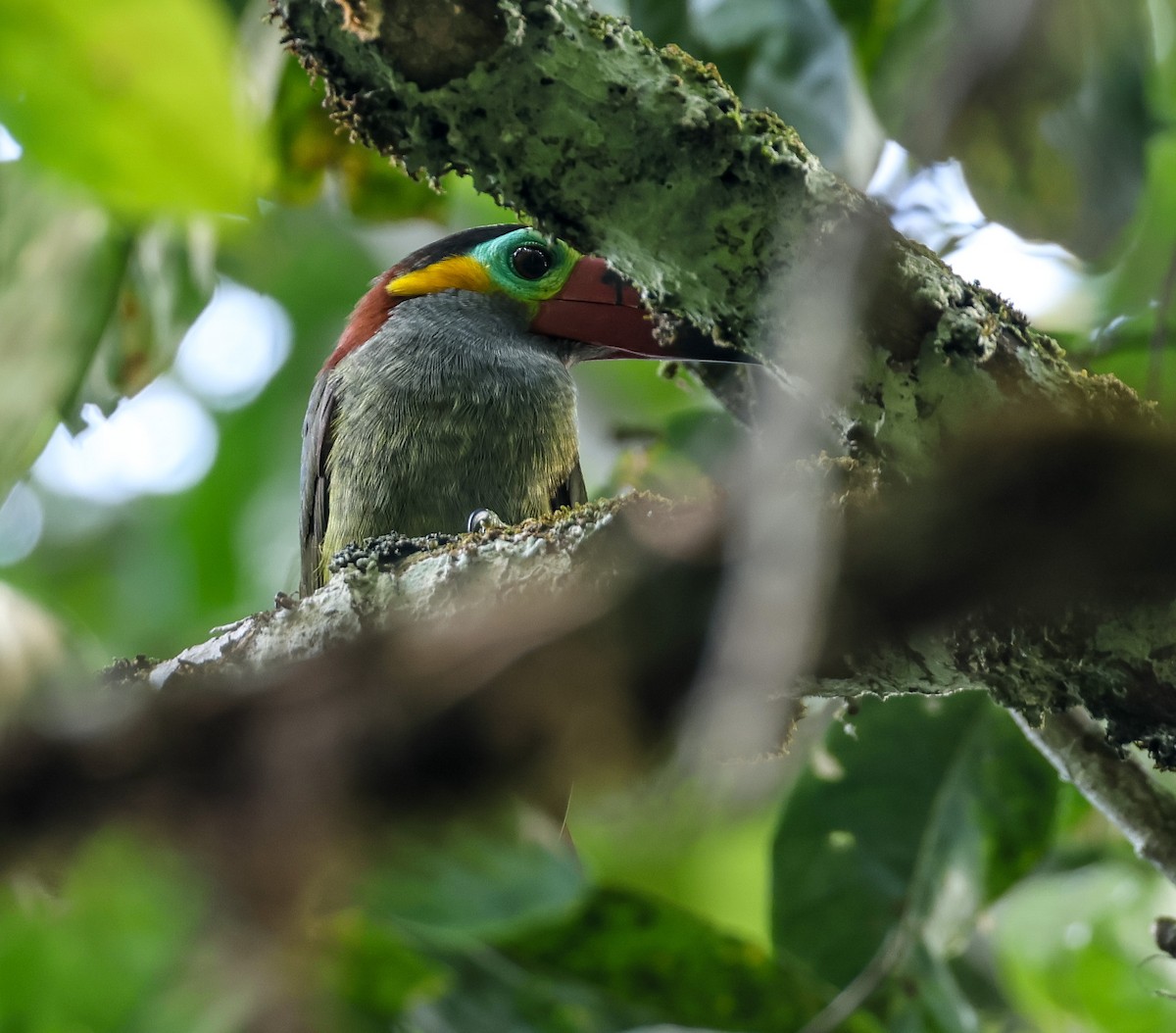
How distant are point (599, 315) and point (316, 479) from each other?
86 cm

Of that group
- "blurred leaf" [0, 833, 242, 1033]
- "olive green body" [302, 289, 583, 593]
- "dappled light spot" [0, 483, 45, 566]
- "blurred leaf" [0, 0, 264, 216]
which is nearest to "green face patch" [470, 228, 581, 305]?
"olive green body" [302, 289, 583, 593]

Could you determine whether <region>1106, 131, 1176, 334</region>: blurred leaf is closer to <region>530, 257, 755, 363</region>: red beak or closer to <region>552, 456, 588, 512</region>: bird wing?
<region>530, 257, 755, 363</region>: red beak

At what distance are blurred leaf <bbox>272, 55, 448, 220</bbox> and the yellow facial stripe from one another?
0.18 m

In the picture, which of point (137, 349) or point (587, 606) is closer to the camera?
point (587, 606)

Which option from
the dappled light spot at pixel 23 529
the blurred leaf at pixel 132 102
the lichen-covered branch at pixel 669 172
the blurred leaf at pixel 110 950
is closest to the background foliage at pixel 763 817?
the blurred leaf at pixel 110 950

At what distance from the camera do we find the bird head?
3.38 metres

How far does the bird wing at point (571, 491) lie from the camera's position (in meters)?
3.35

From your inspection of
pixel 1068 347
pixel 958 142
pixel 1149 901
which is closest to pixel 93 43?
pixel 958 142

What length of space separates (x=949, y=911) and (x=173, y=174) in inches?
102

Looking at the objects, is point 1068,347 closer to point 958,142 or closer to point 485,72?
point 958,142

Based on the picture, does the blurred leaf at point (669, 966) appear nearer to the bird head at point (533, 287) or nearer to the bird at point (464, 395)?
the bird at point (464, 395)

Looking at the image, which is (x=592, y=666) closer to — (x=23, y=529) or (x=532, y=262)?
(x=532, y=262)

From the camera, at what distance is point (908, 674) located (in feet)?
5.44

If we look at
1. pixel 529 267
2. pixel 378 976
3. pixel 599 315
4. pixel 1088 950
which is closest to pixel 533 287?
pixel 529 267
